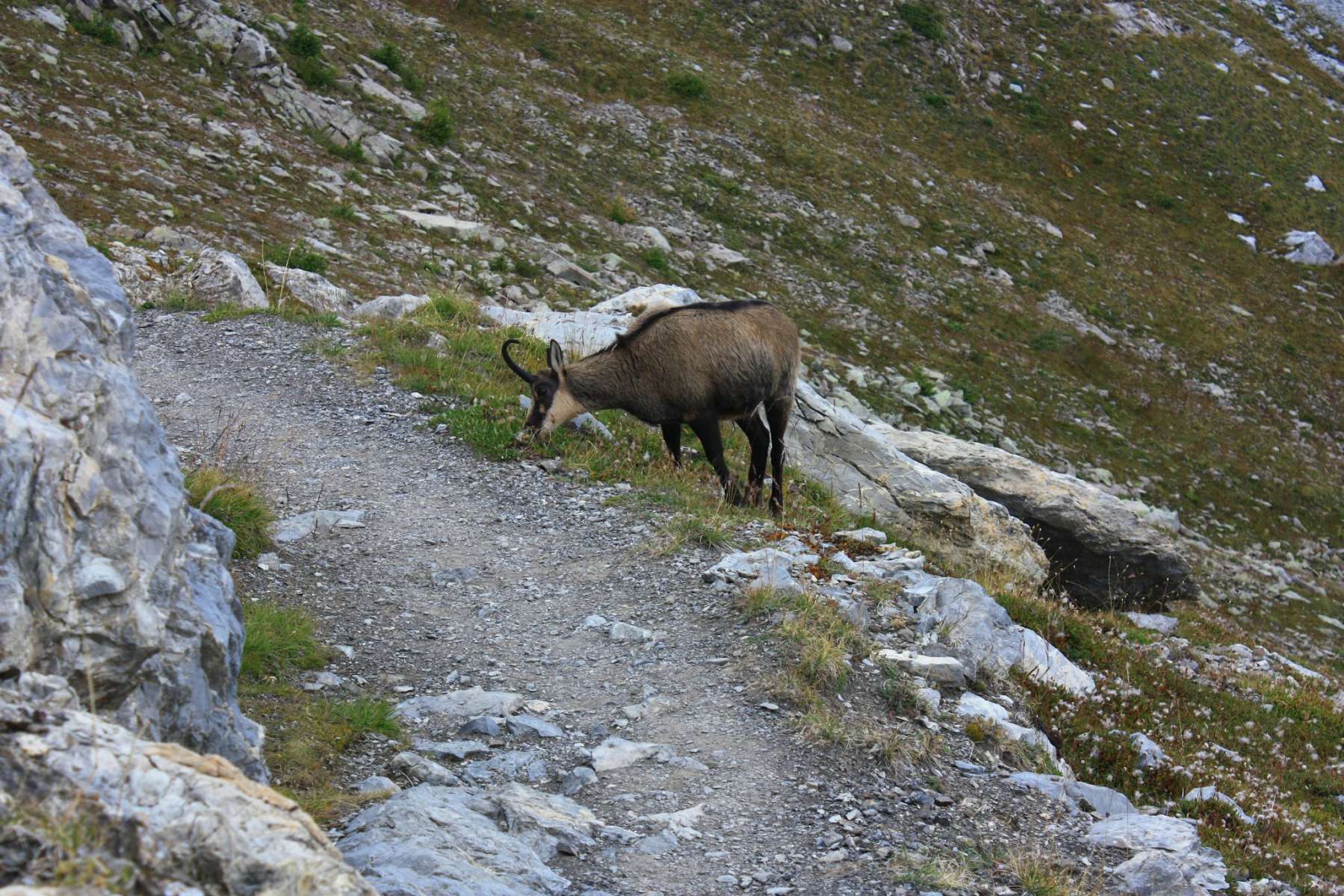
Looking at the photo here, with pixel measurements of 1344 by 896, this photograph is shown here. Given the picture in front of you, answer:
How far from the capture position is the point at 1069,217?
43219mm

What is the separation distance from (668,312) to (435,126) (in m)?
19.8

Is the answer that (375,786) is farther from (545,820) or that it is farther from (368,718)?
(545,820)

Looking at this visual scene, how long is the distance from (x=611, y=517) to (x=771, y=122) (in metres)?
32.1

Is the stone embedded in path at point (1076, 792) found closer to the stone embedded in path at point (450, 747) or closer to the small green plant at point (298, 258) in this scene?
the stone embedded in path at point (450, 747)

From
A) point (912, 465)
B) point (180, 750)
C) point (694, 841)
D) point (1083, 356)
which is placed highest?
point (180, 750)

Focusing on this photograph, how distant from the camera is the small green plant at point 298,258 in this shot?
2112 cm

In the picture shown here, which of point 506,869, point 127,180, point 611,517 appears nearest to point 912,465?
point 611,517

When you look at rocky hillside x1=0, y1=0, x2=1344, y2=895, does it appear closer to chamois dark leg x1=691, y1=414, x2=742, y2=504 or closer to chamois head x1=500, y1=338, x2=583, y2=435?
chamois head x1=500, y1=338, x2=583, y2=435

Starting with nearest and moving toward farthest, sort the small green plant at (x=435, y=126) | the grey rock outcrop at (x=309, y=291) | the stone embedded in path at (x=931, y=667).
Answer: the stone embedded in path at (x=931, y=667) → the grey rock outcrop at (x=309, y=291) → the small green plant at (x=435, y=126)

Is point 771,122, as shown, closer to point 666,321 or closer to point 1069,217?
point 1069,217

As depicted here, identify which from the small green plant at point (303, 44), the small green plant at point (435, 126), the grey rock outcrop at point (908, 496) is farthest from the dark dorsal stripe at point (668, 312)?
the small green plant at point (303, 44)

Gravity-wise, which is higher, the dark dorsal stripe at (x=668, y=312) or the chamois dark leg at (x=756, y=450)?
the dark dorsal stripe at (x=668, y=312)

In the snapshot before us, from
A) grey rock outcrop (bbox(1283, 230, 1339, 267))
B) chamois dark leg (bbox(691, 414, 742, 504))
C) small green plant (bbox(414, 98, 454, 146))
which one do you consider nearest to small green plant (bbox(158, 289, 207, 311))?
chamois dark leg (bbox(691, 414, 742, 504))

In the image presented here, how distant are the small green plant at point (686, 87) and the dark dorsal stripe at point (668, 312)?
28348 mm
